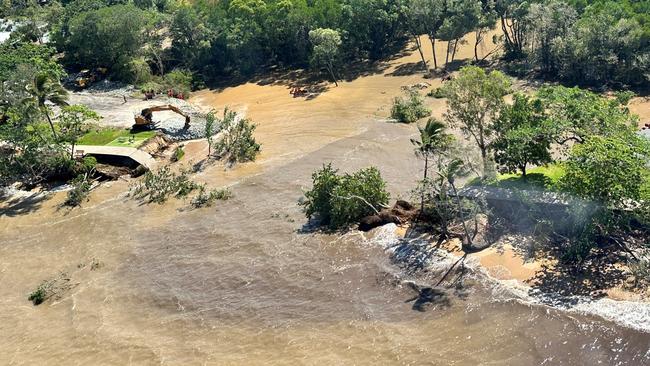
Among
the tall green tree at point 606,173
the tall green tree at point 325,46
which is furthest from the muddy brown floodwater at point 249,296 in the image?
the tall green tree at point 325,46

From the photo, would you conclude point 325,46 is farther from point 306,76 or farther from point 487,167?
point 487,167

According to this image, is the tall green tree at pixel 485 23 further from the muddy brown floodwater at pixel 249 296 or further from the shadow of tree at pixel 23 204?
the shadow of tree at pixel 23 204

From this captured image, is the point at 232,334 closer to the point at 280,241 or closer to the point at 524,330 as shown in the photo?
the point at 280,241

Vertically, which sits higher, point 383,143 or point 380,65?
point 380,65

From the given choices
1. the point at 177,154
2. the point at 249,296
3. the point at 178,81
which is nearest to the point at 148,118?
the point at 177,154

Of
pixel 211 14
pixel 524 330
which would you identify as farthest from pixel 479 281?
pixel 211 14

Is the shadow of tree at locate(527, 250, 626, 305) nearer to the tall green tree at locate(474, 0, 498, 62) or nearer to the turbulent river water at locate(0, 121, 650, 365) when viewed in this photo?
the turbulent river water at locate(0, 121, 650, 365)

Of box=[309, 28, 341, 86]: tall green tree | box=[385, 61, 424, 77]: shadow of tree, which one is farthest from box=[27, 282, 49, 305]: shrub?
box=[385, 61, 424, 77]: shadow of tree
